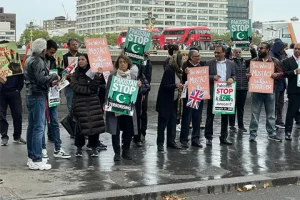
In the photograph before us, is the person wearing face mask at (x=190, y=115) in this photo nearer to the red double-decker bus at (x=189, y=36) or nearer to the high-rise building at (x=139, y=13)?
the red double-decker bus at (x=189, y=36)

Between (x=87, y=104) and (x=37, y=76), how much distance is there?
1.22 m

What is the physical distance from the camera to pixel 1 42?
926cm

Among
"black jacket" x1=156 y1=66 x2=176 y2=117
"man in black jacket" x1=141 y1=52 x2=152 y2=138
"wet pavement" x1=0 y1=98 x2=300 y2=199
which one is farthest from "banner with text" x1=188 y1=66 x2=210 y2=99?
"wet pavement" x1=0 y1=98 x2=300 y2=199

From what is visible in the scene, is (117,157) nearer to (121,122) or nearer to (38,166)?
(121,122)

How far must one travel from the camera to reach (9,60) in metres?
9.20

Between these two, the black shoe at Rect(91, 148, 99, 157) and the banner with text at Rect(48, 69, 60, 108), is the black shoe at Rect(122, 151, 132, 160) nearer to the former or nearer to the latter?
the black shoe at Rect(91, 148, 99, 157)

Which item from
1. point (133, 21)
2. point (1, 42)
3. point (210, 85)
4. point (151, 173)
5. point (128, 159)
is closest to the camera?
point (151, 173)

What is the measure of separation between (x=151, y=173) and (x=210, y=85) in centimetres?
291

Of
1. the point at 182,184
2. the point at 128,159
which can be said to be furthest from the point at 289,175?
the point at 128,159

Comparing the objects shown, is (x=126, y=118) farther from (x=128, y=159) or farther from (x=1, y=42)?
(x=1, y=42)

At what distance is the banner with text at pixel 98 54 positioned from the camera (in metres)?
8.70

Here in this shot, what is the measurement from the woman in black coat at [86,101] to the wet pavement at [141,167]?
0.53 metres

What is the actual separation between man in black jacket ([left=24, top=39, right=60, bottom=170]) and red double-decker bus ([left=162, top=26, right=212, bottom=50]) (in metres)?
55.0

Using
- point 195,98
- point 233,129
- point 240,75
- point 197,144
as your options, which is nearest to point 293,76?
point 240,75
